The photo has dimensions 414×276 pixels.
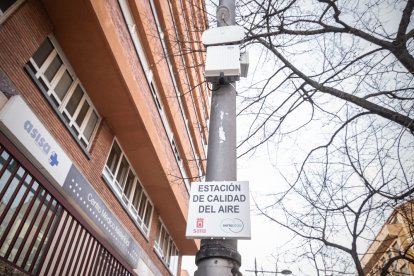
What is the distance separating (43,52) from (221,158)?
6.64m

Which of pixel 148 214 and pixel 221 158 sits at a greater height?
pixel 148 214

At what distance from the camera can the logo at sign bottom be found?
2.03 m

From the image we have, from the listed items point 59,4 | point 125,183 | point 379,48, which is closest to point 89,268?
point 125,183

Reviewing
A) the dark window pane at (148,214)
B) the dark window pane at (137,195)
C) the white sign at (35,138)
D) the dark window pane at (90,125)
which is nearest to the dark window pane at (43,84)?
the white sign at (35,138)

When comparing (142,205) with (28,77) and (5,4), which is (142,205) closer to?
(28,77)

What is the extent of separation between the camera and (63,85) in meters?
7.90

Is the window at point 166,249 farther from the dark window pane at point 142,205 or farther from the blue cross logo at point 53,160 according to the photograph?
the blue cross logo at point 53,160

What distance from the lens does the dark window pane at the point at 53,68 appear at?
24.1 ft

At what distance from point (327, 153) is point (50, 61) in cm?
657

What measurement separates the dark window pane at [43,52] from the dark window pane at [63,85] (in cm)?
69

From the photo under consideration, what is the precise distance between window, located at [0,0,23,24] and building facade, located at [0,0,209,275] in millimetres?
22

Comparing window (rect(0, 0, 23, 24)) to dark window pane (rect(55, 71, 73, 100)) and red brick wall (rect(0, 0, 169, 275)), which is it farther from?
dark window pane (rect(55, 71, 73, 100))

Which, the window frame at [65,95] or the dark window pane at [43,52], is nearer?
the window frame at [65,95]

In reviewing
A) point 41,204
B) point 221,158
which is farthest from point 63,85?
point 221,158
